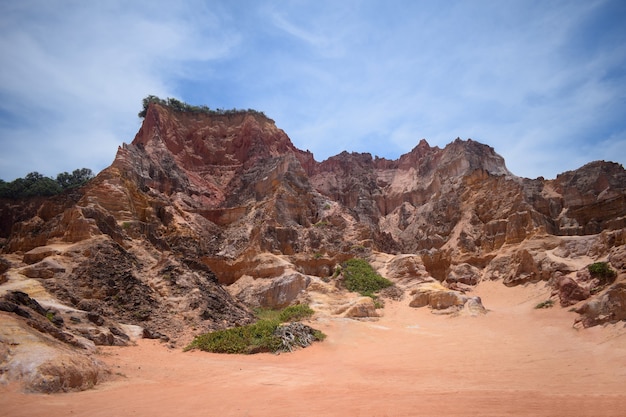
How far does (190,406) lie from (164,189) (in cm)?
4033

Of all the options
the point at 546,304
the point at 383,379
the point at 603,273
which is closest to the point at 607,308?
the point at 603,273

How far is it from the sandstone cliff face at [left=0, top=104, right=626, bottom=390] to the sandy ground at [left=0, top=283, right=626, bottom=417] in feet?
10.8

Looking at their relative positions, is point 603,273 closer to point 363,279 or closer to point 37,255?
point 363,279

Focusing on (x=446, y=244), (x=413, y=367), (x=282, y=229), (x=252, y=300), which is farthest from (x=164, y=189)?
(x=413, y=367)

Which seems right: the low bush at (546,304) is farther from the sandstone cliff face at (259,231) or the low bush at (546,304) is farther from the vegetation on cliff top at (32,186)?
the vegetation on cliff top at (32,186)

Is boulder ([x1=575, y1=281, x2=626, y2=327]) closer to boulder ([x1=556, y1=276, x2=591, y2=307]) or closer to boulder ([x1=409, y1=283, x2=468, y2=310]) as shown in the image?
boulder ([x1=556, y1=276, x2=591, y2=307])

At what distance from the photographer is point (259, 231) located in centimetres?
3419

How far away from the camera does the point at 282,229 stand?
117ft

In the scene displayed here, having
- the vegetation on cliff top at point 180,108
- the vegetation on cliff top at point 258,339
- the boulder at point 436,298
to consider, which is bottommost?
the vegetation on cliff top at point 258,339

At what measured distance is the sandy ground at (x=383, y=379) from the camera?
22.0 feet

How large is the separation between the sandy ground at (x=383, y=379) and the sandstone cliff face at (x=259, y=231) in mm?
3284

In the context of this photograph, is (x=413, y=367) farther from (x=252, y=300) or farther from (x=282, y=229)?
(x=282, y=229)

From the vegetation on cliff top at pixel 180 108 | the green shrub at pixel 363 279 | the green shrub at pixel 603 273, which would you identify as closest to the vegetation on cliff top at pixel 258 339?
the green shrub at pixel 603 273

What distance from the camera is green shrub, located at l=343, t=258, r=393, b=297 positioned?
28.7 m
